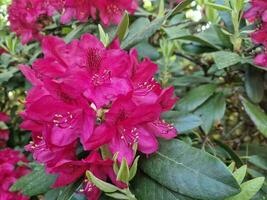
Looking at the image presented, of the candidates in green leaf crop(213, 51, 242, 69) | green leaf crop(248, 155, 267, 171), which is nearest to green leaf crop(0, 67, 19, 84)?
green leaf crop(213, 51, 242, 69)

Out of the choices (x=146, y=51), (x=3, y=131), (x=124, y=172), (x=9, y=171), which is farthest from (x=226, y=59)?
(x=3, y=131)

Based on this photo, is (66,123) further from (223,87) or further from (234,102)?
(234,102)

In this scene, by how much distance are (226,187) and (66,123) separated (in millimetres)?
369

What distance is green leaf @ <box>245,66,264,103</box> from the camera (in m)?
1.62

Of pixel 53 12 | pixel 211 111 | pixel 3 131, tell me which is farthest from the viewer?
pixel 3 131

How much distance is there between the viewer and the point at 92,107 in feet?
3.54

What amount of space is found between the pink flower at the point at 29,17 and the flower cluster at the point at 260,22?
0.74 meters

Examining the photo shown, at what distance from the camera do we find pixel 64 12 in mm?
1636

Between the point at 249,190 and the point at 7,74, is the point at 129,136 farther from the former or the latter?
the point at 7,74

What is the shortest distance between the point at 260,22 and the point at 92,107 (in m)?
0.69

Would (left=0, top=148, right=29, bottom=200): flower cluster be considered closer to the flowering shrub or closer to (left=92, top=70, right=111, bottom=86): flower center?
the flowering shrub

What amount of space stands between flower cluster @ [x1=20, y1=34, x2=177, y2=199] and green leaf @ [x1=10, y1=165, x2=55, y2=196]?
17cm

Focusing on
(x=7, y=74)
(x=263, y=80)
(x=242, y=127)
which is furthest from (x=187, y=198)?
(x=242, y=127)

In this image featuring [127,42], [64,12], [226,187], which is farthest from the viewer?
[64,12]
